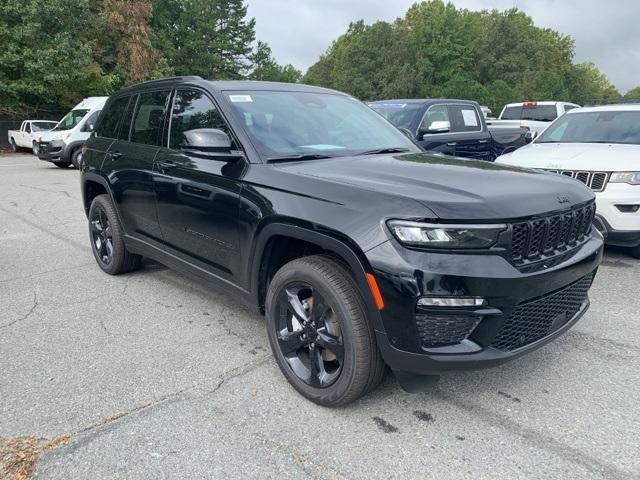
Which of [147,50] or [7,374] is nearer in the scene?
[7,374]

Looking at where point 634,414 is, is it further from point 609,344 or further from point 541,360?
point 609,344

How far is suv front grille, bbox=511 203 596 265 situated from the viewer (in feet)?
8.25

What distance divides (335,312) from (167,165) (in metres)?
1.97

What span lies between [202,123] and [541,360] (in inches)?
111

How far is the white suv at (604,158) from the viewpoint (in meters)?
5.21

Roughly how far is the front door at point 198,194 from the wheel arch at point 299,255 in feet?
0.74

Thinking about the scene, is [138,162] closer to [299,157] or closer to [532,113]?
[299,157]

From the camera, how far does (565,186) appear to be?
299 cm

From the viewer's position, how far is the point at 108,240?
5.13 metres

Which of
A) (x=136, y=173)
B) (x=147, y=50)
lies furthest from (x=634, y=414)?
(x=147, y=50)

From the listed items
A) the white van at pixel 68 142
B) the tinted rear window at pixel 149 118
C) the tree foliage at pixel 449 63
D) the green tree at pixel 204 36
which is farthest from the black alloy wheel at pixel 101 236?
the tree foliage at pixel 449 63

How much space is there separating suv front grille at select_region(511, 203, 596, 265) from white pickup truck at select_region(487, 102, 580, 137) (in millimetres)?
12835

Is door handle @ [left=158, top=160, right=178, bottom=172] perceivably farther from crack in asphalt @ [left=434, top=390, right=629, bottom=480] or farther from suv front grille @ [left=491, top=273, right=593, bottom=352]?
suv front grille @ [left=491, top=273, right=593, bottom=352]

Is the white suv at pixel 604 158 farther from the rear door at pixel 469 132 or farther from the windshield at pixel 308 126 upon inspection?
the windshield at pixel 308 126
